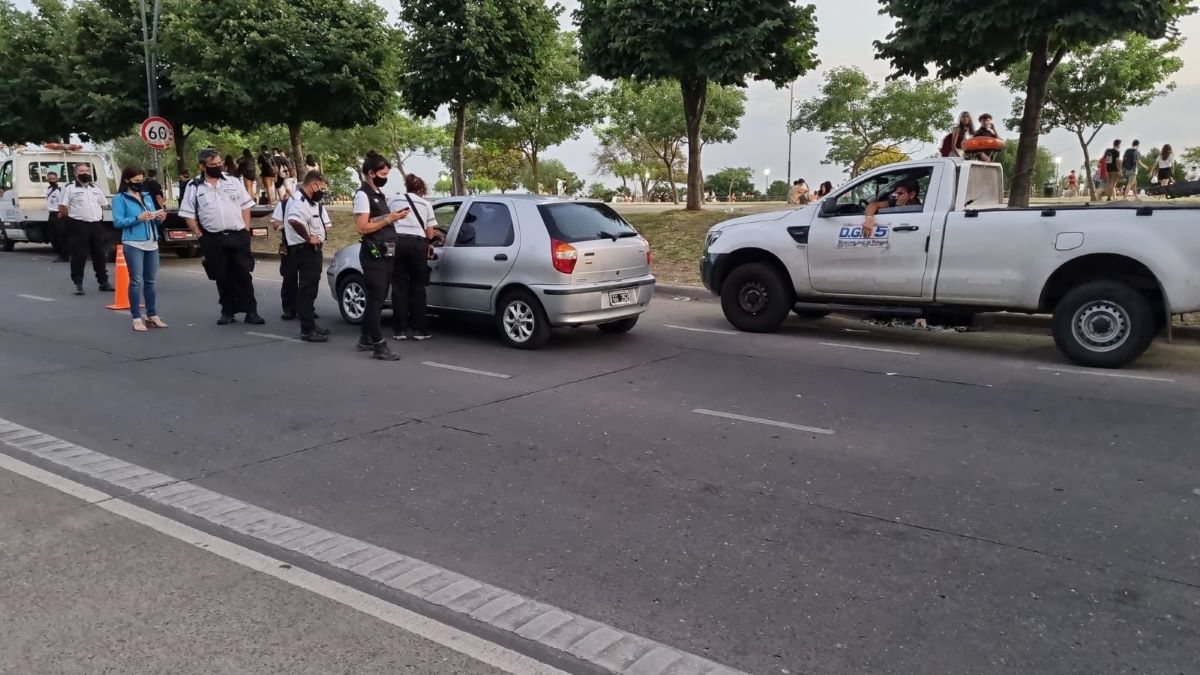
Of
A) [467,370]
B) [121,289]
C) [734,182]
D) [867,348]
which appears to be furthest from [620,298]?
[734,182]

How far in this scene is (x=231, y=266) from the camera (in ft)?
33.4

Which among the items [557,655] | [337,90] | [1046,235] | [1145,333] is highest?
[337,90]

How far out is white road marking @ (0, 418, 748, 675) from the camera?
3.03 meters

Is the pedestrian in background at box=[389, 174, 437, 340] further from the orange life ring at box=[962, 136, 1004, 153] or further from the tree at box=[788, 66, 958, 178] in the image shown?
the tree at box=[788, 66, 958, 178]

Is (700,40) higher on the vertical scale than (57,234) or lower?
higher

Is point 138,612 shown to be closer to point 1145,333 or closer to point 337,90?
point 1145,333

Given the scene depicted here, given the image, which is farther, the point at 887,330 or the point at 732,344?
the point at 887,330

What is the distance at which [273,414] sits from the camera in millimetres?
6254

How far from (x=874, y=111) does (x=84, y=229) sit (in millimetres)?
38228

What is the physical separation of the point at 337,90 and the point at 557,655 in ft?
67.0

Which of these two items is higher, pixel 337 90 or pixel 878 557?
pixel 337 90

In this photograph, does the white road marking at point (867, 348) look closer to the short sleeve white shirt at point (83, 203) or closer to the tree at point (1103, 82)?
the short sleeve white shirt at point (83, 203)

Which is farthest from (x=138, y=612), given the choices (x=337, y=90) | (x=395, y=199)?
(x=337, y=90)

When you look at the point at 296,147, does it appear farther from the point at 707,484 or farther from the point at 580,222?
the point at 707,484
